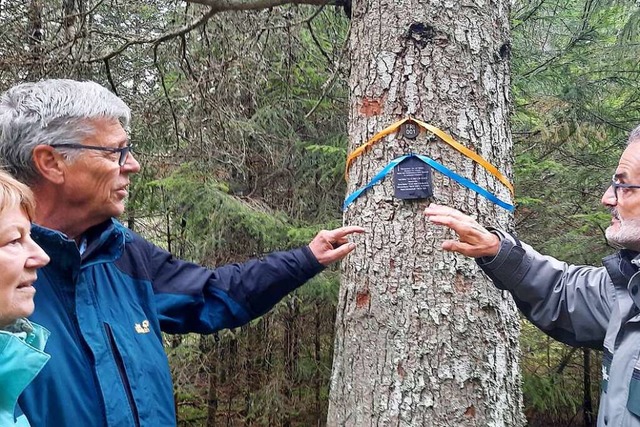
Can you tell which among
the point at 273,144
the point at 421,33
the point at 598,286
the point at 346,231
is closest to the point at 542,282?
the point at 598,286

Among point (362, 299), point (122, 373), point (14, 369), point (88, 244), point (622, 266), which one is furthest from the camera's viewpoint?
point (362, 299)

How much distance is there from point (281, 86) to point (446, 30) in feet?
11.4

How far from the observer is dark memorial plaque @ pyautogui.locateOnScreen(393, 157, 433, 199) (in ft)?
6.46

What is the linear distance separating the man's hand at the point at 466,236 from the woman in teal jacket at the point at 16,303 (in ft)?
3.74

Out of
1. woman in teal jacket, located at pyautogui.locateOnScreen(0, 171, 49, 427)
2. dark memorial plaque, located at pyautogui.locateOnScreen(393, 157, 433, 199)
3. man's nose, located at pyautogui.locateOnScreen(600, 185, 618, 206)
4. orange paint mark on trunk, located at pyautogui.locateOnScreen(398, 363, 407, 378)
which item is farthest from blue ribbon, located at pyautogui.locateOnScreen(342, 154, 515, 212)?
woman in teal jacket, located at pyautogui.locateOnScreen(0, 171, 49, 427)

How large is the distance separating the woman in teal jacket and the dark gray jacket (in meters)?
1.31

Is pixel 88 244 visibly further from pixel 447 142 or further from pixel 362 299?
pixel 447 142

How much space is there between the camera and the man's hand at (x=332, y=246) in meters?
2.07

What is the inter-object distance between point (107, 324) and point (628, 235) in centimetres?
159

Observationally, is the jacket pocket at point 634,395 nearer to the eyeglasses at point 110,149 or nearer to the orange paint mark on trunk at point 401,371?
the orange paint mark on trunk at point 401,371

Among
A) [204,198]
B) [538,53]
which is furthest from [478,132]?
[538,53]

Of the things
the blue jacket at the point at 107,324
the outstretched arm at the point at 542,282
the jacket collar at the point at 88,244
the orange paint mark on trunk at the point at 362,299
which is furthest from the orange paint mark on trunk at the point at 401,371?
the jacket collar at the point at 88,244

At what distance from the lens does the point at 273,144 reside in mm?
5402

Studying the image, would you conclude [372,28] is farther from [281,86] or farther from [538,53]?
[538,53]
